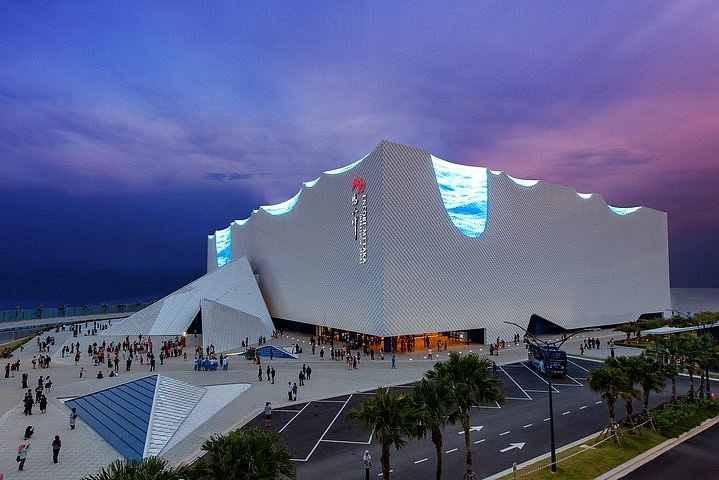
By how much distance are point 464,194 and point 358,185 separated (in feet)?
35.2

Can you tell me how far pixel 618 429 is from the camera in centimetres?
1788

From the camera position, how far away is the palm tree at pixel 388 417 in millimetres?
12227

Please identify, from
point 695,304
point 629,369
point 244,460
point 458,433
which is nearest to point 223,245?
point 458,433

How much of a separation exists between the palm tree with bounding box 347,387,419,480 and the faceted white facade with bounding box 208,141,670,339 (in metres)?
27.0

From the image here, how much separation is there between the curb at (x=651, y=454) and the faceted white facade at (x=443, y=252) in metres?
23.1

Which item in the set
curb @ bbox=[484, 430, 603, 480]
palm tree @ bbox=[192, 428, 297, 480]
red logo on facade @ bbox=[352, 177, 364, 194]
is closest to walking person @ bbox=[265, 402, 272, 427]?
curb @ bbox=[484, 430, 603, 480]

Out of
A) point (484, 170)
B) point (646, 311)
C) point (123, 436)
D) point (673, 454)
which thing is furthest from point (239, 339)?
point (646, 311)

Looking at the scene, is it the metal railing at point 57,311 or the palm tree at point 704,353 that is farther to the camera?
the metal railing at point 57,311

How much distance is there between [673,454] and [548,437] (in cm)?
436

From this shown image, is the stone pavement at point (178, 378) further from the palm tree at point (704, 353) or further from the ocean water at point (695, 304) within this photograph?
the ocean water at point (695, 304)

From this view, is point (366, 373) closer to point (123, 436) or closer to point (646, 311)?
point (123, 436)

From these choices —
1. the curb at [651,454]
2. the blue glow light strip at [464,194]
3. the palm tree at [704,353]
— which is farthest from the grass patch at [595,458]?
the blue glow light strip at [464,194]

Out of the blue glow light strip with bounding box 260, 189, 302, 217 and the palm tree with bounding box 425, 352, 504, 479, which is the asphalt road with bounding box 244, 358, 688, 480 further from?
the blue glow light strip with bounding box 260, 189, 302, 217

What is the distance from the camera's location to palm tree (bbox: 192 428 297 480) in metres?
9.04
